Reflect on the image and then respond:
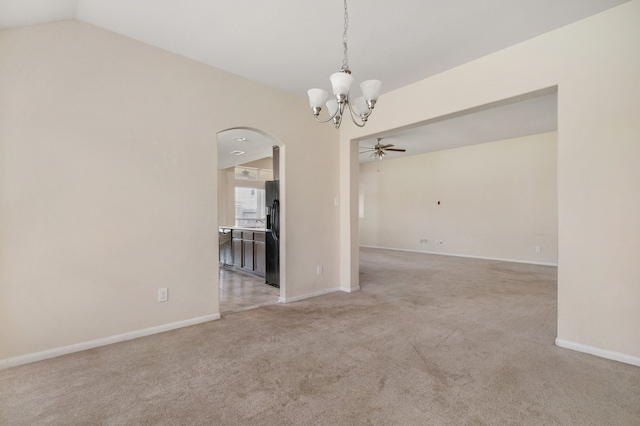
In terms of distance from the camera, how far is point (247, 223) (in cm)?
959

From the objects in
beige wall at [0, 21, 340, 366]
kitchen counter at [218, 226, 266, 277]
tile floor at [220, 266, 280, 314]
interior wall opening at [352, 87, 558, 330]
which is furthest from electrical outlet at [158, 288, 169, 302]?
interior wall opening at [352, 87, 558, 330]

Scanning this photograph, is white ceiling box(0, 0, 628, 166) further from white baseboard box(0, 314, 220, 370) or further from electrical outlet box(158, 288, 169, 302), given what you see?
white baseboard box(0, 314, 220, 370)

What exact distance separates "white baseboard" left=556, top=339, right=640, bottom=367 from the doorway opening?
2892mm

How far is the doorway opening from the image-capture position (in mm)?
4332

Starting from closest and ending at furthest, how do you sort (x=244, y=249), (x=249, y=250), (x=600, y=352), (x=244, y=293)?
1. (x=600, y=352)
2. (x=244, y=293)
3. (x=249, y=250)
4. (x=244, y=249)

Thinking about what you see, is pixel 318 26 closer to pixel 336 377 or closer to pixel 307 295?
pixel 336 377

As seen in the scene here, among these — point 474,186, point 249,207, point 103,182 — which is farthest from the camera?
point 249,207

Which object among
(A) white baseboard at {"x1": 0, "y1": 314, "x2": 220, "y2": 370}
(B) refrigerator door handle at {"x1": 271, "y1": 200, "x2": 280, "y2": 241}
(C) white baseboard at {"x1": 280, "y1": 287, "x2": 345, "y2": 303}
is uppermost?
(B) refrigerator door handle at {"x1": 271, "y1": 200, "x2": 280, "y2": 241}

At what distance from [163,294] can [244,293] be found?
1550 mm

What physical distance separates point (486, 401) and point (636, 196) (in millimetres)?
1885

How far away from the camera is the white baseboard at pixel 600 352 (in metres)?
2.26

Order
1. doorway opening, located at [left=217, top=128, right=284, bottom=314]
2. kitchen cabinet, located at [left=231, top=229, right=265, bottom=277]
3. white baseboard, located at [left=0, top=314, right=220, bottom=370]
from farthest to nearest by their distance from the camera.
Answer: kitchen cabinet, located at [left=231, top=229, right=265, bottom=277], doorway opening, located at [left=217, top=128, right=284, bottom=314], white baseboard, located at [left=0, top=314, right=220, bottom=370]

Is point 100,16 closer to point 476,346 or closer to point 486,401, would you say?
point 486,401

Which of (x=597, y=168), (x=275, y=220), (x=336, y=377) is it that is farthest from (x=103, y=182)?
(x=597, y=168)
